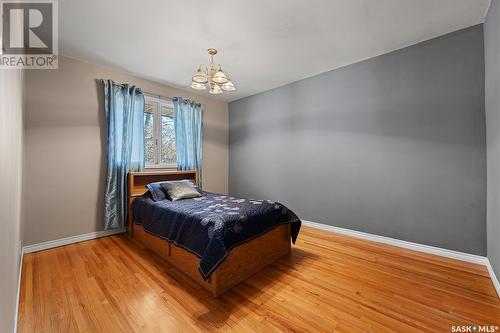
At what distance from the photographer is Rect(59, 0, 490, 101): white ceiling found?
195 cm

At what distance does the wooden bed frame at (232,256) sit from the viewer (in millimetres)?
1778

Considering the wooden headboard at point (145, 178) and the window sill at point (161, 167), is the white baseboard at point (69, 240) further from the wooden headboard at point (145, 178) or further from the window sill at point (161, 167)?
the window sill at point (161, 167)

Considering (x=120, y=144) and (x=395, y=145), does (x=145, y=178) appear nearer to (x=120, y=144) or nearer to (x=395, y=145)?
(x=120, y=144)

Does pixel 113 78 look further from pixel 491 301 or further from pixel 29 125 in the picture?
pixel 491 301

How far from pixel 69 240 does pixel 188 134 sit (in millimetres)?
2408

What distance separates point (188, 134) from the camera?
Answer: 4023mm

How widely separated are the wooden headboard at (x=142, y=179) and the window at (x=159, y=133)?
0.23 meters

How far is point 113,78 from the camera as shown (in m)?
3.17

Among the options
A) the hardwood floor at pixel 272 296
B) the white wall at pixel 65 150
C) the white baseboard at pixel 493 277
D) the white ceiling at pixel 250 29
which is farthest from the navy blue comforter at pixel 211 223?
the white ceiling at pixel 250 29

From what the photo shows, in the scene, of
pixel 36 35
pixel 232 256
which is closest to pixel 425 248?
pixel 232 256

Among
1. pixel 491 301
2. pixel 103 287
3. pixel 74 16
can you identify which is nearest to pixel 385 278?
pixel 491 301

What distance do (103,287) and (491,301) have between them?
10.7 feet

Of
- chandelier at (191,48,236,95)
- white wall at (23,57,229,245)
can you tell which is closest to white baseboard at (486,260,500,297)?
chandelier at (191,48,236,95)

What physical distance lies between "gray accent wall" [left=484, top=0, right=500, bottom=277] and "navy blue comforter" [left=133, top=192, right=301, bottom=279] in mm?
1824
